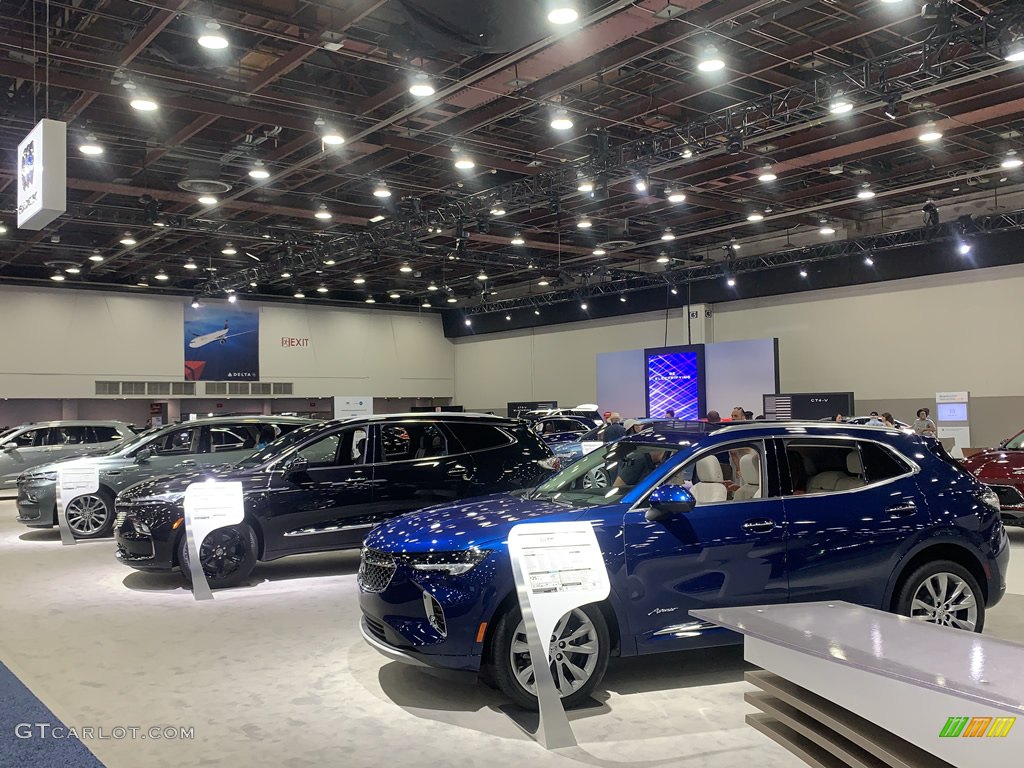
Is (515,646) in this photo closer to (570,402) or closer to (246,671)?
(246,671)

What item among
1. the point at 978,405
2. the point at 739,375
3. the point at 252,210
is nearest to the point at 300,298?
the point at 252,210

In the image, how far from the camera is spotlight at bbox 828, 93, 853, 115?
10969mm

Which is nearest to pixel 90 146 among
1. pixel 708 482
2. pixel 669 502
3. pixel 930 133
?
pixel 708 482

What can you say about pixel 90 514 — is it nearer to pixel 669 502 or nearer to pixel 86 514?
pixel 86 514

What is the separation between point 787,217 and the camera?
19328 millimetres

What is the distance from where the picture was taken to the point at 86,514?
12008mm

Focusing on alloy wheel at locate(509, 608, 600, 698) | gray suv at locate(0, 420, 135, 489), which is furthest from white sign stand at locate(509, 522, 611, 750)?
gray suv at locate(0, 420, 135, 489)

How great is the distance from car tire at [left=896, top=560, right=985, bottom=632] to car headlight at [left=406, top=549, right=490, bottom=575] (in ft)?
9.04

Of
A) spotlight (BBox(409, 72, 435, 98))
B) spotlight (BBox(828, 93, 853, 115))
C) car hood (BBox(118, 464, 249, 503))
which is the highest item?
spotlight (BBox(409, 72, 435, 98))

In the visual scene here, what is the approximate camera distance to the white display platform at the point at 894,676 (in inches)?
76.4

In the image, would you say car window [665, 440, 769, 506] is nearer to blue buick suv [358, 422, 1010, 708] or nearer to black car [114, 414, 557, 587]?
blue buick suv [358, 422, 1010, 708]

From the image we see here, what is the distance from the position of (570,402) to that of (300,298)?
10058 millimetres

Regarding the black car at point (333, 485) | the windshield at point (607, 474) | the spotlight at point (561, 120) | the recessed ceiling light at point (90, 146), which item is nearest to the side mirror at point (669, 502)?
the windshield at point (607, 474)

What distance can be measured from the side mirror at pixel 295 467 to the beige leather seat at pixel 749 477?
4661 mm
